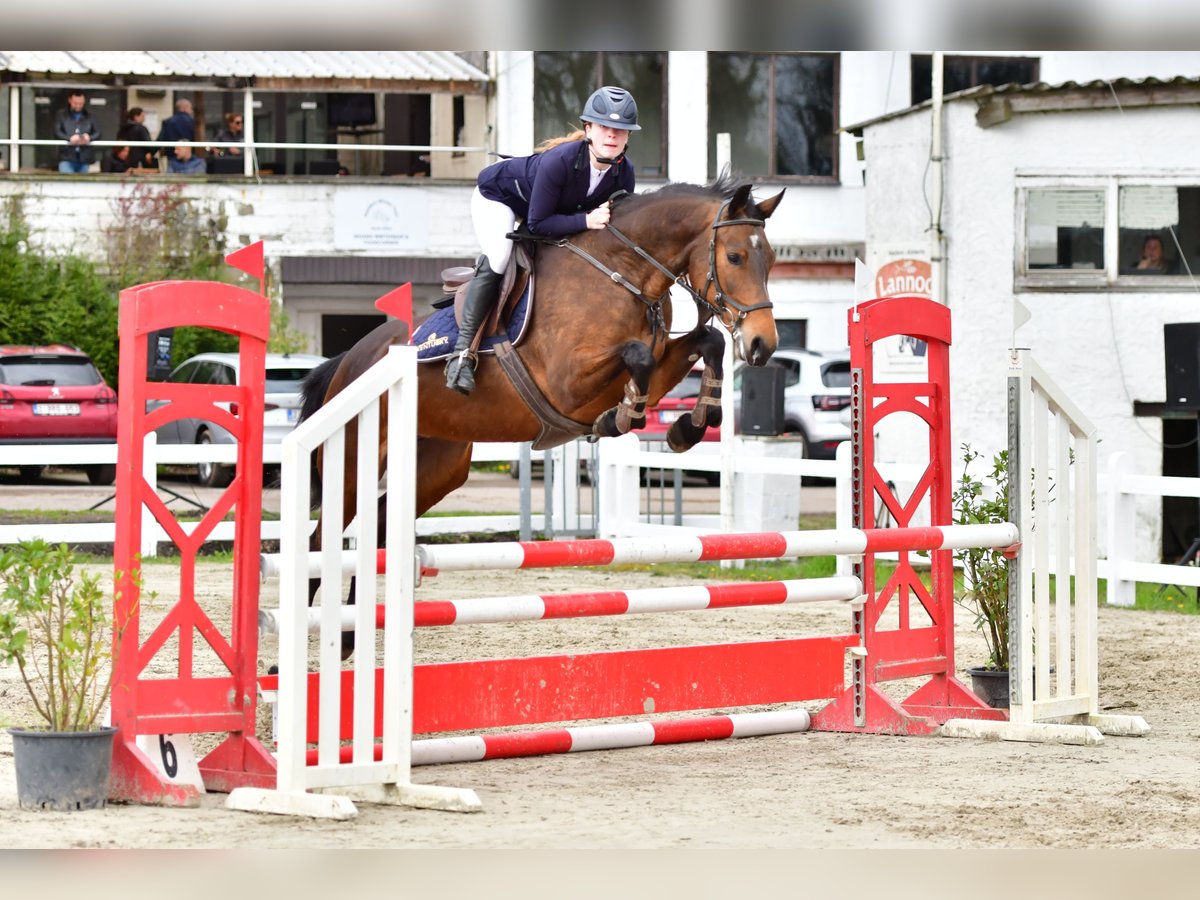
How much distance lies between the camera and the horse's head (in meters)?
5.25

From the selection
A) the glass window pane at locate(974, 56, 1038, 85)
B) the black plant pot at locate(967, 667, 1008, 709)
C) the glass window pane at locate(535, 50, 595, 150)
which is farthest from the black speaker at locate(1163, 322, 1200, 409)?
the glass window pane at locate(535, 50, 595, 150)

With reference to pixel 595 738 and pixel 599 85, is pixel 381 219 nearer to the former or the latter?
pixel 599 85

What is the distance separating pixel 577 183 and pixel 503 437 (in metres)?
0.91

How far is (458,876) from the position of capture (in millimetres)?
3131

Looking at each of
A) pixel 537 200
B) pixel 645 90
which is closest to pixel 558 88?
pixel 645 90

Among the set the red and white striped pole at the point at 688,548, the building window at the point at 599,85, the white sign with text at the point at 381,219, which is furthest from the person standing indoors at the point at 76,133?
the red and white striped pole at the point at 688,548

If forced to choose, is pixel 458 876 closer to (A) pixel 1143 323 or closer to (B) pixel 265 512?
(B) pixel 265 512

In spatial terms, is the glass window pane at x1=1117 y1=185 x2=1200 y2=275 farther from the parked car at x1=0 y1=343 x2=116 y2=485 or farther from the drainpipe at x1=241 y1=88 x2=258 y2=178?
the drainpipe at x1=241 y1=88 x2=258 y2=178

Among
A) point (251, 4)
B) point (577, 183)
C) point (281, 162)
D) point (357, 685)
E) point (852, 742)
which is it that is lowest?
point (852, 742)

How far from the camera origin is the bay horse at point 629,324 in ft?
17.6

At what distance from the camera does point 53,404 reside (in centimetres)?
1633

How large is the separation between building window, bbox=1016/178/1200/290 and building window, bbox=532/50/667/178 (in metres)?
11.1

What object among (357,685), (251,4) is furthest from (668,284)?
(251,4)

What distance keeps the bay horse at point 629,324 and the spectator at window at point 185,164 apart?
18.5 metres
